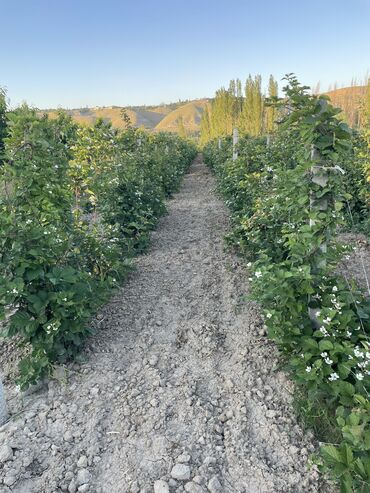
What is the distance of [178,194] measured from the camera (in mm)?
10188

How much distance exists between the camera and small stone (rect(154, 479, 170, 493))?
5.71ft

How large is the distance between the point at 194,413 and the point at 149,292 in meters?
1.76

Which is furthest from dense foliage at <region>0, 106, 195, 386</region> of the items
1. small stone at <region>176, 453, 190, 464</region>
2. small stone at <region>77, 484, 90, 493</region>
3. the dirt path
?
small stone at <region>176, 453, 190, 464</region>

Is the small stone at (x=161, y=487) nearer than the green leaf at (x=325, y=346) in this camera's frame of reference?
Yes

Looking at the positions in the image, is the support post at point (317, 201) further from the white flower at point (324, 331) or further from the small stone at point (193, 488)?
the small stone at point (193, 488)

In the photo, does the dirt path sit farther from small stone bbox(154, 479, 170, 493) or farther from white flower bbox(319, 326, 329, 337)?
white flower bbox(319, 326, 329, 337)

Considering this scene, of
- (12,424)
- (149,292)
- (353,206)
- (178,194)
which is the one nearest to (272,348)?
(149,292)

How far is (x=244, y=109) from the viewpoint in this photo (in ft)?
64.9

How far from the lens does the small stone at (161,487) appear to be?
1741 millimetres

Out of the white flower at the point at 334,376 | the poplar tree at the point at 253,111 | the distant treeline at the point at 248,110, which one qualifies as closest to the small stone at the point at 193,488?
the white flower at the point at 334,376

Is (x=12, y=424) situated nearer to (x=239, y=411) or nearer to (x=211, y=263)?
(x=239, y=411)

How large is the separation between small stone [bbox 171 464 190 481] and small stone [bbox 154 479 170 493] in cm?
7

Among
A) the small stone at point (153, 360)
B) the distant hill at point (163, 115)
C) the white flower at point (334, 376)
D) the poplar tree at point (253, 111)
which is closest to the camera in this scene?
the white flower at point (334, 376)

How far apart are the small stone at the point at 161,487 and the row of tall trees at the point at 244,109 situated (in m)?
16.7
